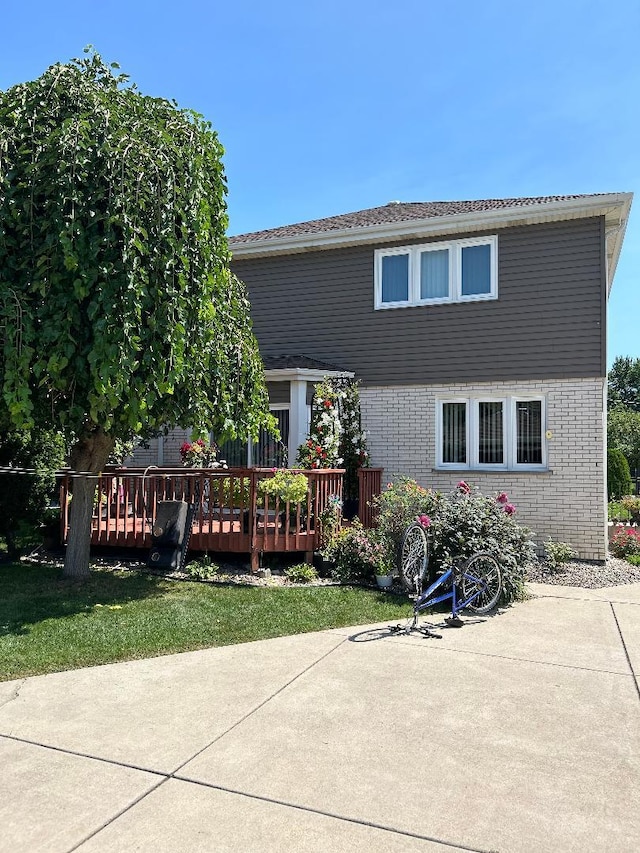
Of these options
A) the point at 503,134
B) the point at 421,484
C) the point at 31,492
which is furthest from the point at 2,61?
the point at 421,484

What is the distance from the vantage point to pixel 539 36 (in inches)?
339

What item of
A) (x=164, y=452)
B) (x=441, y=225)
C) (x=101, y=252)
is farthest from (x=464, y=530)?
(x=164, y=452)

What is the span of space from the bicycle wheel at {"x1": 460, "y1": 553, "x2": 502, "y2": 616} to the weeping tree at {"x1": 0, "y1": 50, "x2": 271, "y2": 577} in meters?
3.37

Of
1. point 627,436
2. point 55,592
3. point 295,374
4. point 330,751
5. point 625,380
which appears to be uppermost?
point 625,380

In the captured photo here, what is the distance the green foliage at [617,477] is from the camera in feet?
58.7

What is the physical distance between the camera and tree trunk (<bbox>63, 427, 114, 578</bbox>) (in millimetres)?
7793

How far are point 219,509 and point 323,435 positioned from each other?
2134mm

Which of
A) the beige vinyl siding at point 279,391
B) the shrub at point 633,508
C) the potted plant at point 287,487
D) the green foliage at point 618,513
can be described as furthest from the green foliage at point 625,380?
the potted plant at point 287,487

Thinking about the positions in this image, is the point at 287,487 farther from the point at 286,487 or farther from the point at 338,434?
the point at 338,434

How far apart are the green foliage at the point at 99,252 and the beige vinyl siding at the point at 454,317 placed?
5076mm

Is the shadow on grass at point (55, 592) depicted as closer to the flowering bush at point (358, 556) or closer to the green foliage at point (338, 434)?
the flowering bush at point (358, 556)

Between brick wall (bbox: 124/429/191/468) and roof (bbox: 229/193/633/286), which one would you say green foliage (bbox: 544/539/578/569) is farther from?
brick wall (bbox: 124/429/191/468)

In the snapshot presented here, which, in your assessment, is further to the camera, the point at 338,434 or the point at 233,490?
the point at 338,434

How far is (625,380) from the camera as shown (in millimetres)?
61781
